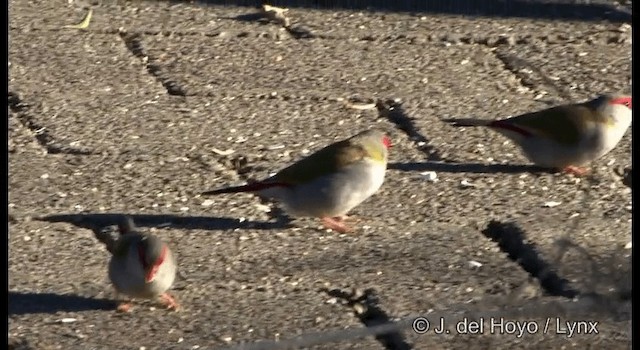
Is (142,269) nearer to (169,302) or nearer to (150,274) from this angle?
(150,274)

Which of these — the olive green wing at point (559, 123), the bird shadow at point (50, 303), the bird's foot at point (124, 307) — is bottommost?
the bird's foot at point (124, 307)

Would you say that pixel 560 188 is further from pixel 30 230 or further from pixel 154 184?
pixel 30 230

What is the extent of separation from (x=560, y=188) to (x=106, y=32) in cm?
234

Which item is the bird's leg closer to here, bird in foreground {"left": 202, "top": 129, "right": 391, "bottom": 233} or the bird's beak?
the bird's beak

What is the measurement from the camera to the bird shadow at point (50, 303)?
15.0ft

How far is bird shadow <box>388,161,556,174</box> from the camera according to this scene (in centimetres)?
580

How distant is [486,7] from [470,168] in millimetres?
1884

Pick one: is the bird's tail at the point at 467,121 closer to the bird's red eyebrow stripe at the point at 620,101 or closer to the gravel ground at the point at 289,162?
the gravel ground at the point at 289,162

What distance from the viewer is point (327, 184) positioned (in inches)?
206

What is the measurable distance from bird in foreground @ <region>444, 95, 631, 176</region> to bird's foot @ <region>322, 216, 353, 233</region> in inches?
31.7

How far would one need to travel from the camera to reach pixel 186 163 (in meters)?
5.77

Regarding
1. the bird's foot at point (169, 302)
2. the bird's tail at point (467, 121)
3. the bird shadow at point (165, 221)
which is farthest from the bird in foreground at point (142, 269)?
the bird's tail at point (467, 121)

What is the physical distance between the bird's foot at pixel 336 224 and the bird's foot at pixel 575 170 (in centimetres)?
96
